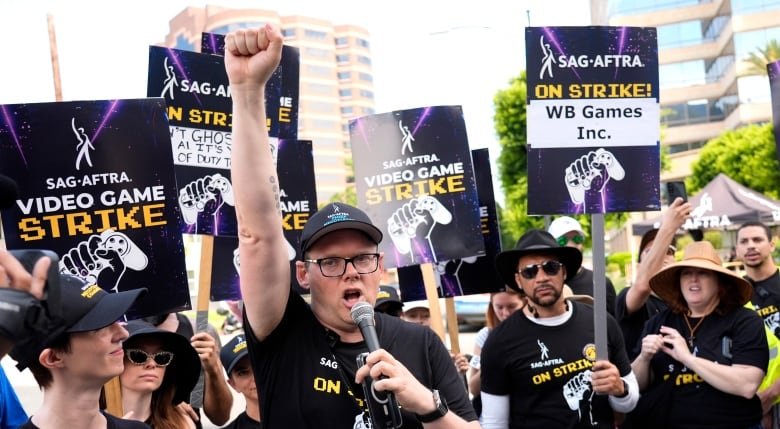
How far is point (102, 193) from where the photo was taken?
3975mm

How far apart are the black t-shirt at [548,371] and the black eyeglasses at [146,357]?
1737 millimetres

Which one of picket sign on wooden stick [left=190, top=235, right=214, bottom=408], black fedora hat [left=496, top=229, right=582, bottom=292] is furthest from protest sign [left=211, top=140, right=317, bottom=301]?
black fedora hat [left=496, top=229, right=582, bottom=292]

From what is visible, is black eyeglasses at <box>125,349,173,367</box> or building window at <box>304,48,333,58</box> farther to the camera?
building window at <box>304,48,333,58</box>

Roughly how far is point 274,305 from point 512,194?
27547mm

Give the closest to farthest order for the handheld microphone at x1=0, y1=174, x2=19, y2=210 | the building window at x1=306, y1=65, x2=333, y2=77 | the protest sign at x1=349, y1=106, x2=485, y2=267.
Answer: the handheld microphone at x1=0, y1=174, x2=19, y2=210, the protest sign at x1=349, y1=106, x2=485, y2=267, the building window at x1=306, y1=65, x2=333, y2=77

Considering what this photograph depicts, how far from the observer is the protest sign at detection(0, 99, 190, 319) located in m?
3.85

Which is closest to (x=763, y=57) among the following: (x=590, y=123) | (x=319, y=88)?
(x=590, y=123)

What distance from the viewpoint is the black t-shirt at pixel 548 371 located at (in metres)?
4.36

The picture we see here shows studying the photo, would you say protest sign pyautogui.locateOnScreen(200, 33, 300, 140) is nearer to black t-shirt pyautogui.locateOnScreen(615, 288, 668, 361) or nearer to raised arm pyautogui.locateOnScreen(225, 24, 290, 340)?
black t-shirt pyautogui.locateOnScreen(615, 288, 668, 361)

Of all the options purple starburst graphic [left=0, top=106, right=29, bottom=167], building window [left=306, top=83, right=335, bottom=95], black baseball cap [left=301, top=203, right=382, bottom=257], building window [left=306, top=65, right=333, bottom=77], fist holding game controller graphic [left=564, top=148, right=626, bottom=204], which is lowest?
black baseball cap [left=301, top=203, right=382, bottom=257]

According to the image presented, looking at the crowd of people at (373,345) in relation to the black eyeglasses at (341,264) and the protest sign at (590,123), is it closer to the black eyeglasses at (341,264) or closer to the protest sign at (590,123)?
the black eyeglasses at (341,264)

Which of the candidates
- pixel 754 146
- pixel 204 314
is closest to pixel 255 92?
pixel 204 314

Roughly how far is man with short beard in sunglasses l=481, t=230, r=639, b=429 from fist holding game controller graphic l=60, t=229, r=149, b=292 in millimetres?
1959

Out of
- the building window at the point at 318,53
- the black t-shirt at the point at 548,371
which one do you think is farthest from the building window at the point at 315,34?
the black t-shirt at the point at 548,371
